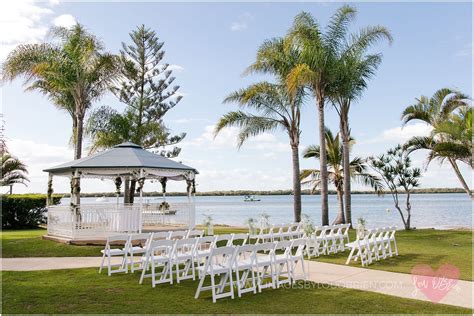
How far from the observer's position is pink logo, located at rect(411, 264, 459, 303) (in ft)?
20.7

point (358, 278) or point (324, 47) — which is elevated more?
point (324, 47)

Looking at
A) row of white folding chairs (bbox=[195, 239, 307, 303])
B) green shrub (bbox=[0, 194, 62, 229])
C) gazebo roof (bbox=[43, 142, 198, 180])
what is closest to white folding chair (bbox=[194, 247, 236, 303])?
row of white folding chairs (bbox=[195, 239, 307, 303])

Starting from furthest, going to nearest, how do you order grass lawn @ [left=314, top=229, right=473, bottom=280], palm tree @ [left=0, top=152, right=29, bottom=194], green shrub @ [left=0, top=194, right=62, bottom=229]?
1. palm tree @ [left=0, top=152, right=29, bottom=194]
2. green shrub @ [left=0, top=194, right=62, bottom=229]
3. grass lawn @ [left=314, top=229, right=473, bottom=280]

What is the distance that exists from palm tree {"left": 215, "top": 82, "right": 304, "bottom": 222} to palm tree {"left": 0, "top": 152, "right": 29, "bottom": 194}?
1506 centimetres

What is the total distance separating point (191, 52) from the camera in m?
15.5

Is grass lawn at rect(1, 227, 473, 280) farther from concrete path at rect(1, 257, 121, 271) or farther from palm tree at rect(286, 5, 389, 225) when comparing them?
palm tree at rect(286, 5, 389, 225)

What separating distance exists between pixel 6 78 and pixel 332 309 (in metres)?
16.4

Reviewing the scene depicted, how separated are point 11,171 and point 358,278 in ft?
79.7

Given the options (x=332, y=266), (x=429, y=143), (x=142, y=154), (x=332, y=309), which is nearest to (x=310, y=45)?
(x=429, y=143)

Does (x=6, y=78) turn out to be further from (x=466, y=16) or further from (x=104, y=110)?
(x=466, y=16)

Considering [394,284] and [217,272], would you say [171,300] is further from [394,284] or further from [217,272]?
[394,284]

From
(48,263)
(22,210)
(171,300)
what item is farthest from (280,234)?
(22,210)

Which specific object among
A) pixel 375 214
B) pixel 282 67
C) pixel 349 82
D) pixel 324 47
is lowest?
pixel 375 214

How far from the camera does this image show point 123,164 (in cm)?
1220
